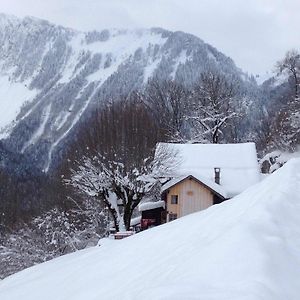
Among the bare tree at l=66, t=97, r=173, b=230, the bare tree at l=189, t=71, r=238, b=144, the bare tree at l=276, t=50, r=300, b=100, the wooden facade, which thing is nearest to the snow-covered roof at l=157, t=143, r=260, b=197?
the wooden facade

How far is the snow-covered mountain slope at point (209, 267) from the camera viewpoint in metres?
3.20

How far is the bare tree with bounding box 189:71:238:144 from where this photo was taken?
126 ft

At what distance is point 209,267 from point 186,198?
23.7m

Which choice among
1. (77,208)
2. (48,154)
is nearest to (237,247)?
(77,208)

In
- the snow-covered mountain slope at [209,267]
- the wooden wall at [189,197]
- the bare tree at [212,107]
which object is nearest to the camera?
the snow-covered mountain slope at [209,267]

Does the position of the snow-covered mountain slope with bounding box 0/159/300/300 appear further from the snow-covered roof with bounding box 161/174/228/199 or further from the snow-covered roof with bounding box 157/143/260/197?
the snow-covered roof with bounding box 157/143/260/197

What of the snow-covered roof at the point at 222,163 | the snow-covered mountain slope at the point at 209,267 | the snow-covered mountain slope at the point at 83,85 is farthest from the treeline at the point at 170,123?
the snow-covered mountain slope at the point at 83,85

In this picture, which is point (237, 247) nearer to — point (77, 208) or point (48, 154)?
point (77, 208)

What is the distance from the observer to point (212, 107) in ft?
128

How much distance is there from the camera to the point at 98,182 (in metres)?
26.0

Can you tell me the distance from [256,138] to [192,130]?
31.3 feet

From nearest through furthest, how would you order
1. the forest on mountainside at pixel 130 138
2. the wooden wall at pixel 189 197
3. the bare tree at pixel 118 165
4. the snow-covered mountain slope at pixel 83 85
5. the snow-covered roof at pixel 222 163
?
the bare tree at pixel 118 165
the wooden wall at pixel 189 197
the forest on mountainside at pixel 130 138
the snow-covered roof at pixel 222 163
the snow-covered mountain slope at pixel 83 85

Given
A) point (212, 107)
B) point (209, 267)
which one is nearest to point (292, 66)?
point (212, 107)

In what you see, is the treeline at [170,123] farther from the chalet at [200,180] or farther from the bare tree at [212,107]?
the chalet at [200,180]
